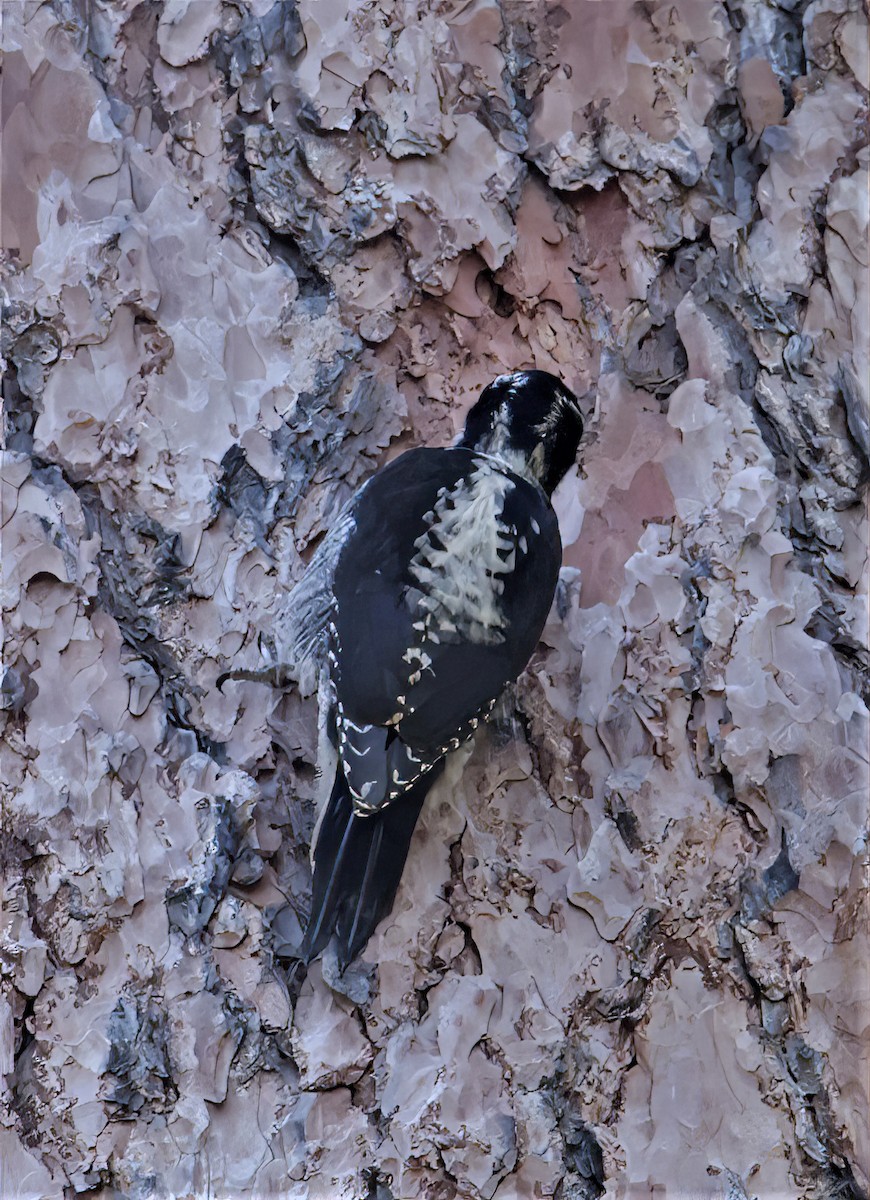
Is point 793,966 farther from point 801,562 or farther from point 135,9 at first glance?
point 135,9

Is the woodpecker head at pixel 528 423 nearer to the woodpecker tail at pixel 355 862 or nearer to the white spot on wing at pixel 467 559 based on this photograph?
the white spot on wing at pixel 467 559

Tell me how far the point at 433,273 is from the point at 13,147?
542 millimetres

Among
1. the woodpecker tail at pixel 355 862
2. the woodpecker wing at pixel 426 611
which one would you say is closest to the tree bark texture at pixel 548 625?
the woodpecker tail at pixel 355 862

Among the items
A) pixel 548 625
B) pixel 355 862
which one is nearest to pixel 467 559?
pixel 548 625

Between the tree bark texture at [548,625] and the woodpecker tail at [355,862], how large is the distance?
0.06 metres

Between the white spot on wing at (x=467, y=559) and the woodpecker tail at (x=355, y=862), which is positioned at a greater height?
the white spot on wing at (x=467, y=559)

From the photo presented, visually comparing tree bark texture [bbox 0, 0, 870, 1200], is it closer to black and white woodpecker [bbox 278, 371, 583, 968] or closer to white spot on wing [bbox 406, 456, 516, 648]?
black and white woodpecker [bbox 278, 371, 583, 968]

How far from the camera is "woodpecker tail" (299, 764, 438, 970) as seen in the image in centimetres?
141

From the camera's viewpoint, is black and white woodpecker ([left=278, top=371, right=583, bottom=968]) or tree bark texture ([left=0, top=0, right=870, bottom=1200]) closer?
black and white woodpecker ([left=278, top=371, right=583, bottom=968])

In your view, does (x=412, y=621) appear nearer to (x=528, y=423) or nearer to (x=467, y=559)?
(x=467, y=559)

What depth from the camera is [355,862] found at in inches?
55.8

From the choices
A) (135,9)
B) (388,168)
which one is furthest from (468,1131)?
(135,9)

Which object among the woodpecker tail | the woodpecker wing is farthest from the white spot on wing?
the woodpecker tail

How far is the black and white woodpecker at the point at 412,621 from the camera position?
1337 millimetres
